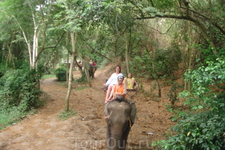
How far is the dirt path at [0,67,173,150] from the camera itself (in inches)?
242

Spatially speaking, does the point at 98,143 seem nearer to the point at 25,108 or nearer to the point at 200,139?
the point at 200,139

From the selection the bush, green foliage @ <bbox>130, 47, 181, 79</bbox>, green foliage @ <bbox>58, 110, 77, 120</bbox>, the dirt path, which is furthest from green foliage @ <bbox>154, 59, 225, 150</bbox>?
green foliage @ <bbox>130, 47, 181, 79</bbox>

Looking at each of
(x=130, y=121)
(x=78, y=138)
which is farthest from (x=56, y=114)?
(x=130, y=121)

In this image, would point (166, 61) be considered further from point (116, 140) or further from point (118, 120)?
point (116, 140)

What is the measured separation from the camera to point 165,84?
13773mm

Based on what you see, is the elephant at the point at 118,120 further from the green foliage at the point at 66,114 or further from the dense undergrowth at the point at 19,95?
the dense undergrowth at the point at 19,95

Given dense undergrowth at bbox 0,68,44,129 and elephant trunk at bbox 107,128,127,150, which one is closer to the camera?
elephant trunk at bbox 107,128,127,150

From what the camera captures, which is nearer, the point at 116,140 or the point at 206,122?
the point at 206,122

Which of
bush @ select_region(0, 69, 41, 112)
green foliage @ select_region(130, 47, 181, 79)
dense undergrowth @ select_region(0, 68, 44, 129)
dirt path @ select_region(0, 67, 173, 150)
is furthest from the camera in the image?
green foliage @ select_region(130, 47, 181, 79)

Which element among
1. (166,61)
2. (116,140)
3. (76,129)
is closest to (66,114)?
(76,129)

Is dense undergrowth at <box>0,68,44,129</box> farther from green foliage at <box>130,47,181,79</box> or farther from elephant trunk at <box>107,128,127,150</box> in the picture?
green foliage at <box>130,47,181,79</box>

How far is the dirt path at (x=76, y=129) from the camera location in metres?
6.15

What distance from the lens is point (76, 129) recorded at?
732 cm

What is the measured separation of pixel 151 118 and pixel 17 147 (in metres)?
5.58
